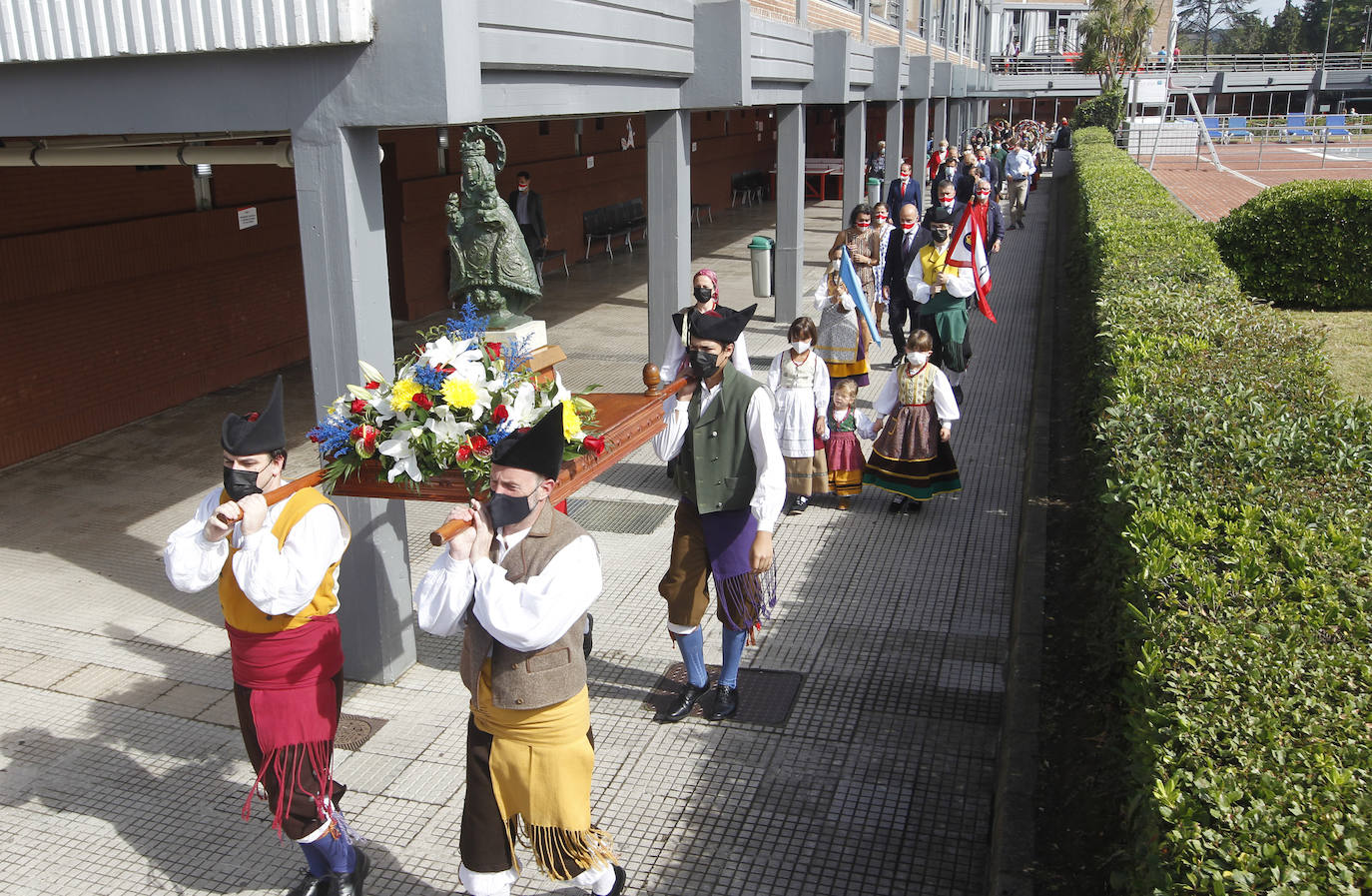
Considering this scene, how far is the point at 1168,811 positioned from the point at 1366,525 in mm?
Answer: 2044

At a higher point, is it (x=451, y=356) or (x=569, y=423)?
(x=451, y=356)

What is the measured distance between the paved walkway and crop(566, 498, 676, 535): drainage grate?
0.04 m

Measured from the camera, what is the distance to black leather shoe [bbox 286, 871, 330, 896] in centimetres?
437

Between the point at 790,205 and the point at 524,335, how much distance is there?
907cm

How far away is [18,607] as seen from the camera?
280 inches

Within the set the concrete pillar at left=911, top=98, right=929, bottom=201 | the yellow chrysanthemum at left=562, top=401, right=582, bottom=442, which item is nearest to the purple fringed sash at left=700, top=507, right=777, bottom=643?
the yellow chrysanthemum at left=562, top=401, right=582, bottom=442

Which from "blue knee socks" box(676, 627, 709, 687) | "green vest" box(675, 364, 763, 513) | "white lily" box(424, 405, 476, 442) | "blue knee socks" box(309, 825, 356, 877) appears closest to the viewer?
"blue knee socks" box(309, 825, 356, 877)

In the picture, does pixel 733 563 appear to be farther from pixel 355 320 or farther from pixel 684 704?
pixel 355 320

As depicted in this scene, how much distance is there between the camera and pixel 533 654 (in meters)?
3.73

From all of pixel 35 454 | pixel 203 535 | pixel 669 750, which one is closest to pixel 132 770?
pixel 203 535

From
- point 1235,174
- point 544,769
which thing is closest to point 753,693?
point 544,769

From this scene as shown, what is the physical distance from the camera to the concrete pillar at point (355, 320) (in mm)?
5535

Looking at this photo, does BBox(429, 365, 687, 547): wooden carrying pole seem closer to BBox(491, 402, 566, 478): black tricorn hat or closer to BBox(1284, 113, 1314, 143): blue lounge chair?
BBox(491, 402, 566, 478): black tricorn hat

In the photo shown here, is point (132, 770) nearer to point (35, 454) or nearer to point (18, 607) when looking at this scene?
point (18, 607)
